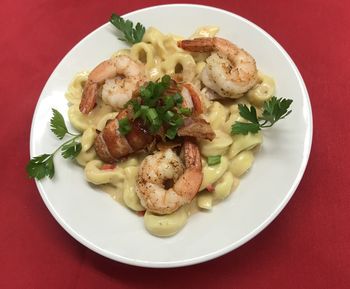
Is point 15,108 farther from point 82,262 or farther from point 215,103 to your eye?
point 215,103

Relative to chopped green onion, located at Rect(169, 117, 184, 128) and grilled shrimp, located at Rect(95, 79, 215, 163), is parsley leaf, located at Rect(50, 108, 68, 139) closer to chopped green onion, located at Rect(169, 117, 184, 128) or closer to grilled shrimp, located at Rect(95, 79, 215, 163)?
grilled shrimp, located at Rect(95, 79, 215, 163)

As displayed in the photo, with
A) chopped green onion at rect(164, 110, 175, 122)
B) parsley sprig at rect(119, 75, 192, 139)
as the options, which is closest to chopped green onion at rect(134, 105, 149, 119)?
parsley sprig at rect(119, 75, 192, 139)

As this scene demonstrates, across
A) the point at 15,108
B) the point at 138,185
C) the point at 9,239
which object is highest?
the point at 15,108

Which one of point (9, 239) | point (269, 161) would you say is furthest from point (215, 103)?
point (9, 239)

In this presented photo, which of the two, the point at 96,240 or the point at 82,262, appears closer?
the point at 96,240

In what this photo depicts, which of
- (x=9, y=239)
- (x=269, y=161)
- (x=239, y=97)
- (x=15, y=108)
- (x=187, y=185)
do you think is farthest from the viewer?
(x=15, y=108)

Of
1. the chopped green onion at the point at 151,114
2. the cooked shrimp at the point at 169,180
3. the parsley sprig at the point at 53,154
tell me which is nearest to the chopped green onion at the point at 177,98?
the chopped green onion at the point at 151,114
